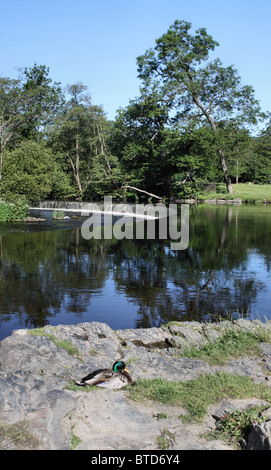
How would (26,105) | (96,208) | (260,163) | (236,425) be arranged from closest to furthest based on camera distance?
(236,425)
(96,208)
(26,105)
(260,163)

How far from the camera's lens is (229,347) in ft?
22.8

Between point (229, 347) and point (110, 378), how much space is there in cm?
234

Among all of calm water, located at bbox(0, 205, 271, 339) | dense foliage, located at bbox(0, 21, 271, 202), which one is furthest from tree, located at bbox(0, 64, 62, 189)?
calm water, located at bbox(0, 205, 271, 339)

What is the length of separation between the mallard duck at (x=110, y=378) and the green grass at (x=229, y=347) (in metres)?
1.49

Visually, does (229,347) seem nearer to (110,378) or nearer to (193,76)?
(110,378)

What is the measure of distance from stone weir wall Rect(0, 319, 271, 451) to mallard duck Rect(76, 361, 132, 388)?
12 centimetres

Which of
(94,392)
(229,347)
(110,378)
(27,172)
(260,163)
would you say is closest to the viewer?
(94,392)

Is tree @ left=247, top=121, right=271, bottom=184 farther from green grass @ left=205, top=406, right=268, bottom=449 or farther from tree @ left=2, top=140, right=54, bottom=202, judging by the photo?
green grass @ left=205, top=406, right=268, bottom=449

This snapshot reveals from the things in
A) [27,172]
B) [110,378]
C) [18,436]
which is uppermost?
[27,172]

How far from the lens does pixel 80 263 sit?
14.9 metres

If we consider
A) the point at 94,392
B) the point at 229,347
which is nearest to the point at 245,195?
the point at 229,347

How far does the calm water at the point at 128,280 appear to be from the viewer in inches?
376

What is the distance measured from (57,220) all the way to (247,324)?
21684 millimetres

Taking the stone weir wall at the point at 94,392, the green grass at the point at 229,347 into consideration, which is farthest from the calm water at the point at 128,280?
the green grass at the point at 229,347
